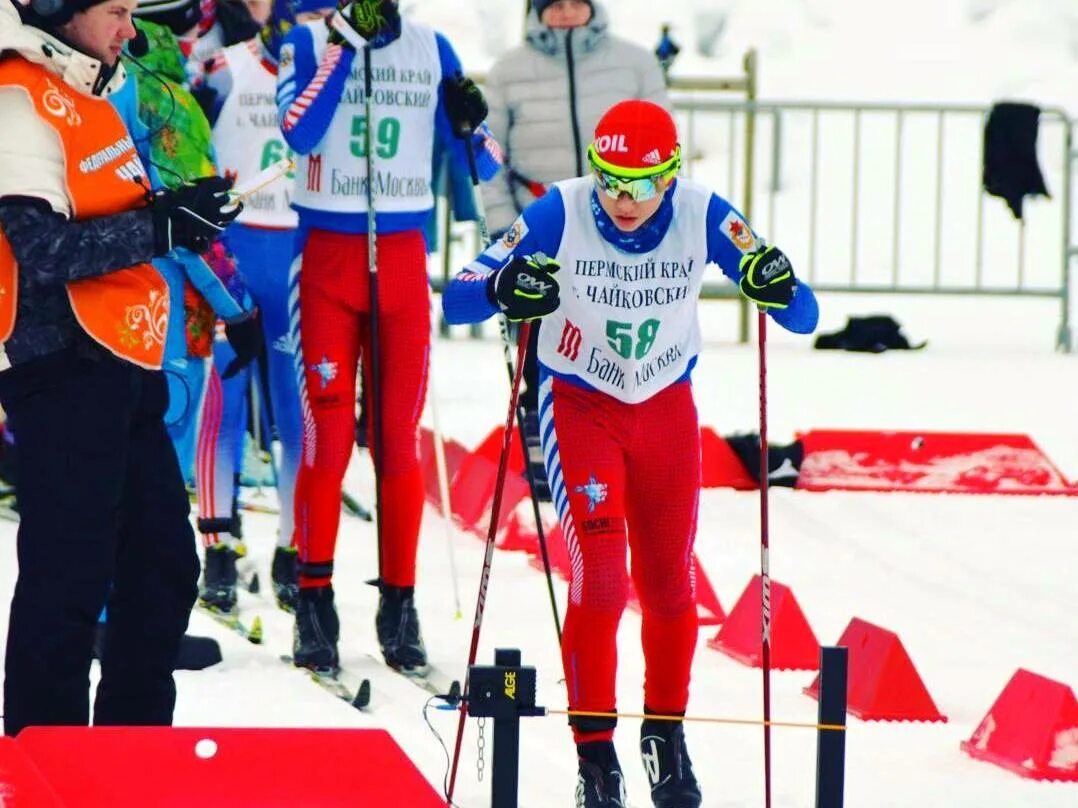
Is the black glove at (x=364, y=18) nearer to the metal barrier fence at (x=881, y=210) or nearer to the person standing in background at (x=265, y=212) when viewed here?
the person standing in background at (x=265, y=212)

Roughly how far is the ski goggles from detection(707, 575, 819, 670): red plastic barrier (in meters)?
2.07

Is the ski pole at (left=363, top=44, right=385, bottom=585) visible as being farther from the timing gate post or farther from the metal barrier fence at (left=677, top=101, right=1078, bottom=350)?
the metal barrier fence at (left=677, top=101, right=1078, bottom=350)

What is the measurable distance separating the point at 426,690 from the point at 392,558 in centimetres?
51

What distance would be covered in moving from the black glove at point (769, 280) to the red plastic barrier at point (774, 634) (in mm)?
1916

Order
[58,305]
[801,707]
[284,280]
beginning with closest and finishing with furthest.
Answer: [58,305]
[801,707]
[284,280]

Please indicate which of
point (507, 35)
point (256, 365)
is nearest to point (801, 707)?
point (256, 365)

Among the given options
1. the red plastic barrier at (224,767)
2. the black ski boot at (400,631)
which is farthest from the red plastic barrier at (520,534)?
the red plastic barrier at (224,767)

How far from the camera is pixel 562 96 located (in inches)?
356

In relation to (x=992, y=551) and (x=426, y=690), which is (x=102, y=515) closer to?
(x=426, y=690)

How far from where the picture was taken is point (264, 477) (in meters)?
9.84

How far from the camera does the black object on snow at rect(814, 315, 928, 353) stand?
13672 millimetres

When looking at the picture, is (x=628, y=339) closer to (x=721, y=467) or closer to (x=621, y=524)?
(x=621, y=524)

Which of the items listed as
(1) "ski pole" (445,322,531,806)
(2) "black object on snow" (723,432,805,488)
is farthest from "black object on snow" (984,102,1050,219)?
(1) "ski pole" (445,322,531,806)

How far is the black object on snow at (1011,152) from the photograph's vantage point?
44.1 feet
